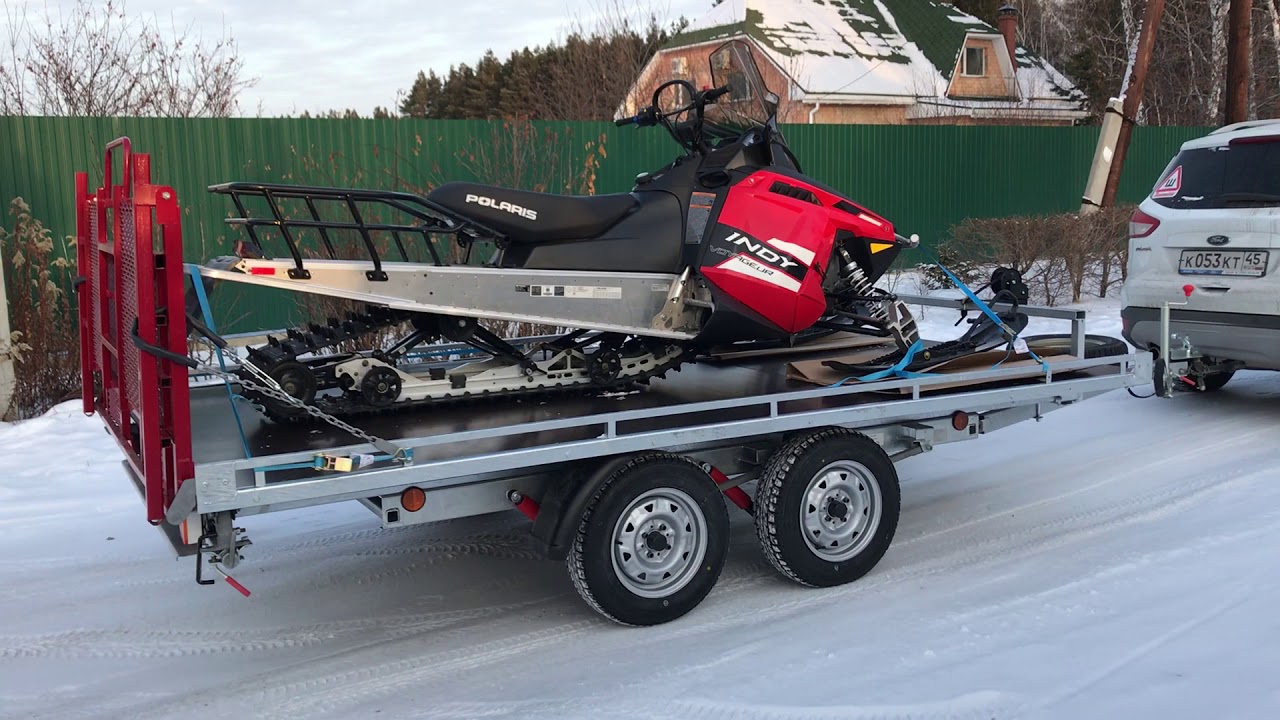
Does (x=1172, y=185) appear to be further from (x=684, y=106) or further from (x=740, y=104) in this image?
(x=684, y=106)

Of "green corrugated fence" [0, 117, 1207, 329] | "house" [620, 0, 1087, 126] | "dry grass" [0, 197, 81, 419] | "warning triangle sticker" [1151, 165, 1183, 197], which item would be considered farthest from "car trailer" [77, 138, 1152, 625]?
"house" [620, 0, 1087, 126]

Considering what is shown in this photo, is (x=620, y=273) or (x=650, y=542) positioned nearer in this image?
(x=650, y=542)

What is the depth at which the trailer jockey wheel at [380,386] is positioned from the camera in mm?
4742

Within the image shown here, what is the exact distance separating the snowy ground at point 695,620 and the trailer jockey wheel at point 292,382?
963 mm

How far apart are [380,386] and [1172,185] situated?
6.06m

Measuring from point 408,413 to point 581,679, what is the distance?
5.14 feet

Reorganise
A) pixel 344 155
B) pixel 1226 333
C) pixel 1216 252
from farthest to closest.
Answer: pixel 344 155, pixel 1216 252, pixel 1226 333

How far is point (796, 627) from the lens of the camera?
4516 mm

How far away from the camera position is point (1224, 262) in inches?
288

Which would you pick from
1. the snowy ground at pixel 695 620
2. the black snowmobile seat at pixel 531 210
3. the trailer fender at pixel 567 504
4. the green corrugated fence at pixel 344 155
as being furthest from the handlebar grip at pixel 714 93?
the green corrugated fence at pixel 344 155

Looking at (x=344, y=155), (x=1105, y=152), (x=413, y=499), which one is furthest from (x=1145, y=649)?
(x=1105, y=152)

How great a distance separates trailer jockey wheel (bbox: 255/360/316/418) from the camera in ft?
15.1

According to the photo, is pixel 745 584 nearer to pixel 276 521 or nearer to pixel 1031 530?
pixel 1031 530

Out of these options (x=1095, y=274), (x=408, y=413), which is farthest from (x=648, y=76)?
(x=408, y=413)
